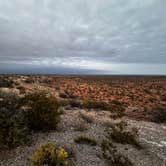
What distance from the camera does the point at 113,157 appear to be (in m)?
6.59

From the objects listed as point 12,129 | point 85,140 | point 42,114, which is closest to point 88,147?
point 85,140

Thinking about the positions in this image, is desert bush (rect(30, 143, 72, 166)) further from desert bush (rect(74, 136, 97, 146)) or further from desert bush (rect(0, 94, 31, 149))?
desert bush (rect(74, 136, 97, 146))

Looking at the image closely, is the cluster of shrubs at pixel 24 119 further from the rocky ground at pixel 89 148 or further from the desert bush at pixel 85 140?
the desert bush at pixel 85 140

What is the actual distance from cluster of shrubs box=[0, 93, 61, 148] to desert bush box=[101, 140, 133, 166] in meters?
2.18

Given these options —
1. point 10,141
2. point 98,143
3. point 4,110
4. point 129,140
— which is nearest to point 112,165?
point 98,143

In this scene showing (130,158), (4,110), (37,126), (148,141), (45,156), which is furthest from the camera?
(148,141)

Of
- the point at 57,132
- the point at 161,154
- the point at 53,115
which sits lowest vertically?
the point at 161,154

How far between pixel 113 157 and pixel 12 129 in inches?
113

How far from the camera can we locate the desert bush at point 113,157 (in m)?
6.32

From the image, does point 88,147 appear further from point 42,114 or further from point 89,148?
point 42,114

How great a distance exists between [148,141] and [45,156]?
14.7ft

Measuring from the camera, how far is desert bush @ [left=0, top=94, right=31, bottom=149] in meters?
6.45

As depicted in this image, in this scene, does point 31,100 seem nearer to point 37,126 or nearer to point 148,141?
point 37,126

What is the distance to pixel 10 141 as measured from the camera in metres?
6.49
